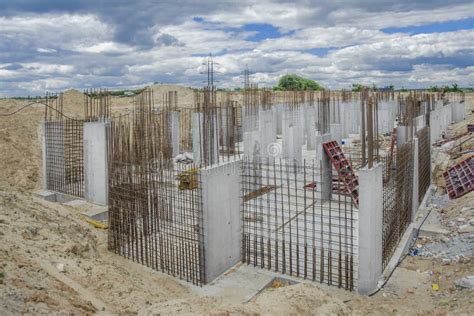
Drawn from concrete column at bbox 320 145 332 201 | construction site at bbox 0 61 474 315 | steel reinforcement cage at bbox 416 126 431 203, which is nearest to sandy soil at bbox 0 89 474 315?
construction site at bbox 0 61 474 315

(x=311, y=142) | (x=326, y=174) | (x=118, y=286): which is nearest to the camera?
(x=118, y=286)

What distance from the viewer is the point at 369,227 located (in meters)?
5.52

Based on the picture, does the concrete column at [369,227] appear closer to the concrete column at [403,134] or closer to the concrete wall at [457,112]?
the concrete column at [403,134]

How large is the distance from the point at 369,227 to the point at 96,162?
24.5 feet

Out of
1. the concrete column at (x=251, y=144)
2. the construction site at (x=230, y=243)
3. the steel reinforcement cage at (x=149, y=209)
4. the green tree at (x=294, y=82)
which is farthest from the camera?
the green tree at (x=294, y=82)

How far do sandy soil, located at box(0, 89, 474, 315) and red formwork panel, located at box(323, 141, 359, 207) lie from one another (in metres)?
2.12

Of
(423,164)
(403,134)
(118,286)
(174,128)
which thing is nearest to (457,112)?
(423,164)

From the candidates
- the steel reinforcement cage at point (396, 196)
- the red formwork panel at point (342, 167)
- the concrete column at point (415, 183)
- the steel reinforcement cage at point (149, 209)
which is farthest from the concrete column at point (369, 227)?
the red formwork panel at point (342, 167)

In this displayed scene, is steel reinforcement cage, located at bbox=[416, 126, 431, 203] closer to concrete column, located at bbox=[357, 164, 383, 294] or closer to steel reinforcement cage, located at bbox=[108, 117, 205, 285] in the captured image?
concrete column, located at bbox=[357, 164, 383, 294]

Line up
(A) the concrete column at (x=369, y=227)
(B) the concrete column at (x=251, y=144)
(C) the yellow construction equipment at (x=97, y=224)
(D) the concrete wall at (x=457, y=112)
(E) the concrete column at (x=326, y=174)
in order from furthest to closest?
(D) the concrete wall at (x=457, y=112)
(B) the concrete column at (x=251, y=144)
(E) the concrete column at (x=326, y=174)
(C) the yellow construction equipment at (x=97, y=224)
(A) the concrete column at (x=369, y=227)

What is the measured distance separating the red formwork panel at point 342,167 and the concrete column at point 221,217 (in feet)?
13.4

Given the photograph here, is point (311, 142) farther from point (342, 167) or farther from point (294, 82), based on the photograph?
point (294, 82)

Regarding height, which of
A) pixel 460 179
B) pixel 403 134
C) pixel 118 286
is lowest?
pixel 118 286

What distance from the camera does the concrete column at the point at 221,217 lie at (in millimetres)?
5961
